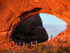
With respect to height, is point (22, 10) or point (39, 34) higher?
point (22, 10)

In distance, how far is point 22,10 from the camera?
25.6ft

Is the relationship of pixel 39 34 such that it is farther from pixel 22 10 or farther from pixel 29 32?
pixel 22 10

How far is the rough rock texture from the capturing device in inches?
261

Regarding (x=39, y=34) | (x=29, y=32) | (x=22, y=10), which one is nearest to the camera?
(x=22, y=10)

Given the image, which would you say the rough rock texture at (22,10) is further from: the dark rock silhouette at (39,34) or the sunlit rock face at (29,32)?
the dark rock silhouette at (39,34)

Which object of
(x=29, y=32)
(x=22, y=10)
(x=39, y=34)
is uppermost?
(x=22, y=10)

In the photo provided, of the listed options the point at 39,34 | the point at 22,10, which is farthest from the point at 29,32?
the point at 22,10

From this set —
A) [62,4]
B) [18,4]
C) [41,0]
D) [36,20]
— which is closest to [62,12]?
[62,4]

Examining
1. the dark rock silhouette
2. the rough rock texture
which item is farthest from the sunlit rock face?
the rough rock texture

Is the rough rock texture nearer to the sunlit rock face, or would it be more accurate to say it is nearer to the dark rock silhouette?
the sunlit rock face

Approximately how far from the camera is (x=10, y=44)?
840cm

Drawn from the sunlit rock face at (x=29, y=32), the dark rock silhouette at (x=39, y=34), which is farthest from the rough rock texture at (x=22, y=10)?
the dark rock silhouette at (x=39, y=34)

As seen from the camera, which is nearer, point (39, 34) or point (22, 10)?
point (22, 10)

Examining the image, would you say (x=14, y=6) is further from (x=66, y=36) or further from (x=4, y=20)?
(x=66, y=36)
